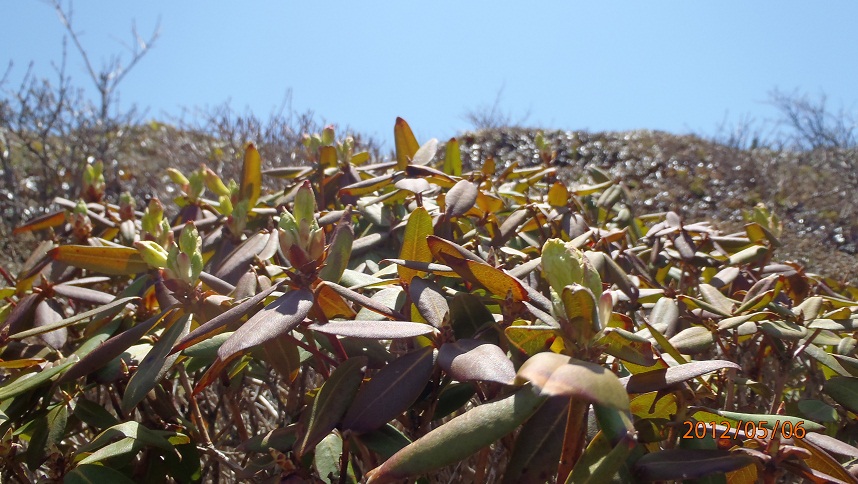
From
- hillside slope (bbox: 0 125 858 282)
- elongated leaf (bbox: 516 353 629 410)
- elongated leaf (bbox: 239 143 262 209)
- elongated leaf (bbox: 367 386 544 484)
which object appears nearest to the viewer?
elongated leaf (bbox: 516 353 629 410)

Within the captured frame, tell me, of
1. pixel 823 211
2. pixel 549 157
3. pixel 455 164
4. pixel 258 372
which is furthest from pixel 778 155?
pixel 258 372

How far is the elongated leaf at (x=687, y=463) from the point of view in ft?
2.59

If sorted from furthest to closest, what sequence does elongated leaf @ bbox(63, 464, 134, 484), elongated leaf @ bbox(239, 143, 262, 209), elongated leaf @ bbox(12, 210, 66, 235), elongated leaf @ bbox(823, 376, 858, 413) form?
elongated leaf @ bbox(12, 210, 66, 235) → elongated leaf @ bbox(239, 143, 262, 209) → elongated leaf @ bbox(823, 376, 858, 413) → elongated leaf @ bbox(63, 464, 134, 484)

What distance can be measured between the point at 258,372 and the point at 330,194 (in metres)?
0.64

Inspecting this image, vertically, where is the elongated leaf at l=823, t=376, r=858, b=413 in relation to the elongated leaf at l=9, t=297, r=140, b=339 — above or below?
below

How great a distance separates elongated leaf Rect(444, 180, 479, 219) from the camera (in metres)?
1.34

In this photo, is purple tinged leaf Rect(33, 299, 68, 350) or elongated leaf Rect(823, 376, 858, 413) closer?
elongated leaf Rect(823, 376, 858, 413)

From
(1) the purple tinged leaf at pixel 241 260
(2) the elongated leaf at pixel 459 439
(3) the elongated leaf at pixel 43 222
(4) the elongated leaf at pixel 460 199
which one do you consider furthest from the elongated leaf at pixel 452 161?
(2) the elongated leaf at pixel 459 439

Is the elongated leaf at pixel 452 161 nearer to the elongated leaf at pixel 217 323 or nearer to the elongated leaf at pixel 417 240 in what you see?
the elongated leaf at pixel 417 240

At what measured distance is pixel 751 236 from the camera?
1.82 m

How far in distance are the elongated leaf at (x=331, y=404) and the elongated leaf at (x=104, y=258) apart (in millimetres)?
521

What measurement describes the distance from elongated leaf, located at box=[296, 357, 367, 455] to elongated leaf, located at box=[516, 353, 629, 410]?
1.09 feet

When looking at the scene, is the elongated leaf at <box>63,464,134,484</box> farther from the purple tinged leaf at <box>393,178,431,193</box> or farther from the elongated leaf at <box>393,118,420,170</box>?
the elongated leaf at <box>393,118,420,170</box>

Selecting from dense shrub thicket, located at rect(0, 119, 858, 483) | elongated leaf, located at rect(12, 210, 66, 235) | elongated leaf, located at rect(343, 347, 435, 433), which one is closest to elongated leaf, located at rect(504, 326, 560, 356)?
dense shrub thicket, located at rect(0, 119, 858, 483)
